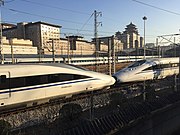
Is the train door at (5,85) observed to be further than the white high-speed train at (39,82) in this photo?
No

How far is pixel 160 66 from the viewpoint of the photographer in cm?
1942

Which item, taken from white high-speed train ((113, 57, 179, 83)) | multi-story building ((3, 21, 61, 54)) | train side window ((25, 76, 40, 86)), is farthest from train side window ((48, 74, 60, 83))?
multi-story building ((3, 21, 61, 54))

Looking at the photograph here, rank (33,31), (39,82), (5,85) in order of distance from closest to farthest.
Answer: (5,85), (39,82), (33,31)

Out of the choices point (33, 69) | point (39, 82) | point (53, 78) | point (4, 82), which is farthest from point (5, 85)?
point (53, 78)

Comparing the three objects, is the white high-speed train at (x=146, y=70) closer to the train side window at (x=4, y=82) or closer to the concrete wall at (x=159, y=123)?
the concrete wall at (x=159, y=123)

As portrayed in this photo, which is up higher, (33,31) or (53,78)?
(33,31)

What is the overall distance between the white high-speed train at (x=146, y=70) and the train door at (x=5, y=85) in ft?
26.9

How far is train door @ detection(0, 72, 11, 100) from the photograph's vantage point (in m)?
9.34

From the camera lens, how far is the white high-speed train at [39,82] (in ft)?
31.4

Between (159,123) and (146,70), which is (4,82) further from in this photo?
(146,70)

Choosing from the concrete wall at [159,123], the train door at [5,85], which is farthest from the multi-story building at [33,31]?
the concrete wall at [159,123]

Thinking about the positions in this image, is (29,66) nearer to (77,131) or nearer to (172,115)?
(77,131)

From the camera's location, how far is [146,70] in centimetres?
1756

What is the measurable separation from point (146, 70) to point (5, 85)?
1109 cm
